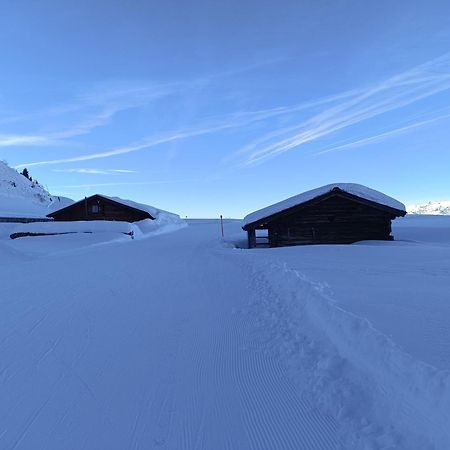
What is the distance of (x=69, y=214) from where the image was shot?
3456 centimetres

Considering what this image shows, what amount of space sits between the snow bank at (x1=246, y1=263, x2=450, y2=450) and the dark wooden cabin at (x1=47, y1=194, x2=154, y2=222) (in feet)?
101

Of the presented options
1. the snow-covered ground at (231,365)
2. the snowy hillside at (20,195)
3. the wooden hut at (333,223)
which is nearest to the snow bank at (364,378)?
the snow-covered ground at (231,365)

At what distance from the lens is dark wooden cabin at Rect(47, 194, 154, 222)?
33.8 m

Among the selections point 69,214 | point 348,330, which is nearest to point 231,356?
point 348,330

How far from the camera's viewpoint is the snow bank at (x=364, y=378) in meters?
2.78

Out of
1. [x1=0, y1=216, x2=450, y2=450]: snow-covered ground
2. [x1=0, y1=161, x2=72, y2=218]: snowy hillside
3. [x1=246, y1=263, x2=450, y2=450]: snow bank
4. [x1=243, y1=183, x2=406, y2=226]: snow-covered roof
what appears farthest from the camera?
[x1=0, y1=161, x2=72, y2=218]: snowy hillside

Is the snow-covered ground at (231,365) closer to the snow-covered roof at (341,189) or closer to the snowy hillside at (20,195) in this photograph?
the snow-covered roof at (341,189)

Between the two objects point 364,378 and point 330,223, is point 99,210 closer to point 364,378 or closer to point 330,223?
point 330,223

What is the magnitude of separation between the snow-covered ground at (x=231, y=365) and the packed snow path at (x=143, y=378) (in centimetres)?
2

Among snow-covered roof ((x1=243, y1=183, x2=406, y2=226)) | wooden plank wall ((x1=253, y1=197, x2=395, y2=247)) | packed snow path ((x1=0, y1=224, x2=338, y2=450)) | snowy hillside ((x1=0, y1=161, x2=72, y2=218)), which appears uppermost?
snowy hillside ((x1=0, y1=161, x2=72, y2=218))

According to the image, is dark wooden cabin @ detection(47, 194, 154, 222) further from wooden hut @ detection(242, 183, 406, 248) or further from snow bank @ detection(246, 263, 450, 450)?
snow bank @ detection(246, 263, 450, 450)


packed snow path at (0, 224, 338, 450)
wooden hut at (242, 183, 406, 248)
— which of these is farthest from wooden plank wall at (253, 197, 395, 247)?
packed snow path at (0, 224, 338, 450)

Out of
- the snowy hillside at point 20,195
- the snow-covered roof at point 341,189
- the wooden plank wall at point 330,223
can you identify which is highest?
the snowy hillside at point 20,195

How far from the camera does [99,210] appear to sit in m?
34.1
